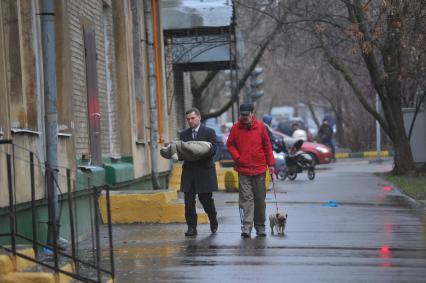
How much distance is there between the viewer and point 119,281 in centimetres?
857

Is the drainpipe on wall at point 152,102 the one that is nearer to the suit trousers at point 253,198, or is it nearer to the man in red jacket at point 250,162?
the man in red jacket at point 250,162

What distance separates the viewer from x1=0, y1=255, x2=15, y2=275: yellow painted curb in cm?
725

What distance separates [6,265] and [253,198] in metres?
5.27

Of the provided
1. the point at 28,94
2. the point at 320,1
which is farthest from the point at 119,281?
the point at 320,1

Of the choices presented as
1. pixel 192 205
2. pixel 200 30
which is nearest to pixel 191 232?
pixel 192 205

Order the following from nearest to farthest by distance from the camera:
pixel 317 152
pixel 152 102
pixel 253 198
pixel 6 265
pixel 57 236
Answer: pixel 6 265 → pixel 57 236 → pixel 253 198 → pixel 152 102 → pixel 317 152

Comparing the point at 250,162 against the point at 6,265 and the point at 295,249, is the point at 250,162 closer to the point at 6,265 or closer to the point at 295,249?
the point at 295,249

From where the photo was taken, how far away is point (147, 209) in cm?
1355

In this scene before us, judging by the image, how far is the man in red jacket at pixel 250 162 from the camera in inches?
470

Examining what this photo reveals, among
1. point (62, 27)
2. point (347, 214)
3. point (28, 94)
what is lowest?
point (347, 214)

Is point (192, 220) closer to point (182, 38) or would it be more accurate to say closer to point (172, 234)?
point (172, 234)

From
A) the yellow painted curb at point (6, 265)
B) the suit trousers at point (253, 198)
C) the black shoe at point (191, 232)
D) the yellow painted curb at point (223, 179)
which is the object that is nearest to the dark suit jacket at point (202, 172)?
the suit trousers at point (253, 198)

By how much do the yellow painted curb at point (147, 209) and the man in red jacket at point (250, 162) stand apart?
1.68m

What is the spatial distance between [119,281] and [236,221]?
5685 mm
